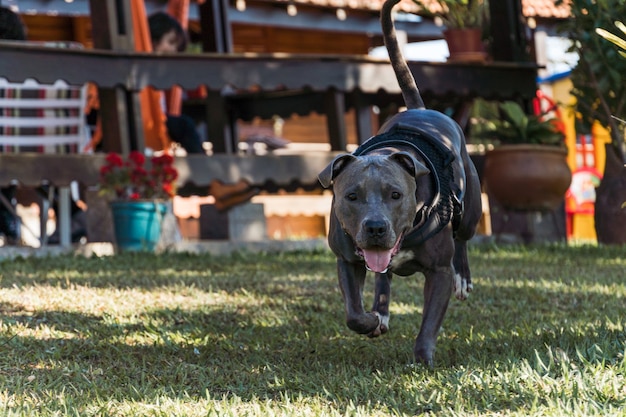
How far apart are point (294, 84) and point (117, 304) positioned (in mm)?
4072

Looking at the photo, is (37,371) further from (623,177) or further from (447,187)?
(623,177)

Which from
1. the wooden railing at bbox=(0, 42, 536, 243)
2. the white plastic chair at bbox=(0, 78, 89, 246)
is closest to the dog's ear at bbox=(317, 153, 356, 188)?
the wooden railing at bbox=(0, 42, 536, 243)

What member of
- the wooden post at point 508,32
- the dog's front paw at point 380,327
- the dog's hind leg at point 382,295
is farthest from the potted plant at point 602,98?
the dog's front paw at point 380,327

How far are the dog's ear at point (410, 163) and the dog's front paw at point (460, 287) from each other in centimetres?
119

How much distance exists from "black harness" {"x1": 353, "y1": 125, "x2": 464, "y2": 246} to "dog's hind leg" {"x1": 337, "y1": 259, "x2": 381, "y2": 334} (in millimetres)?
269

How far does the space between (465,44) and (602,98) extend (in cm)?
221

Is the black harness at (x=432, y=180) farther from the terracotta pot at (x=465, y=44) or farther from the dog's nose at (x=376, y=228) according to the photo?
the terracotta pot at (x=465, y=44)

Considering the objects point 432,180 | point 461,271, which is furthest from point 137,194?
point 432,180

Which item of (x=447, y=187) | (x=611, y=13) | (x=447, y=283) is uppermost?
(x=611, y=13)

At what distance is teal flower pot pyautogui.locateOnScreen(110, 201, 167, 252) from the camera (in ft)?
28.0

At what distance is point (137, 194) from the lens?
8.64 metres

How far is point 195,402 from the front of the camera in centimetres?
362

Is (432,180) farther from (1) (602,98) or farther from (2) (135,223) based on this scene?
(1) (602,98)

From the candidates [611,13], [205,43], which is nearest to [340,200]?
[611,13]
